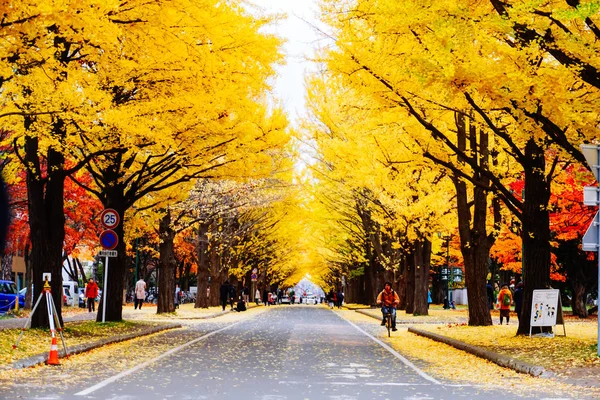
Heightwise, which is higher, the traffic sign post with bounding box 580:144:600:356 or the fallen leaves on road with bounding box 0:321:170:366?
the traffic sign post with bounding box 580:144:600:356

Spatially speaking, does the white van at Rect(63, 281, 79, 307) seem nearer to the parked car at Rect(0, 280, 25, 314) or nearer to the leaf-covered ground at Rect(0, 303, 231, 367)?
the parked car at Rect(0, 280, 25, 314)

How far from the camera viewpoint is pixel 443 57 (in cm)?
1495

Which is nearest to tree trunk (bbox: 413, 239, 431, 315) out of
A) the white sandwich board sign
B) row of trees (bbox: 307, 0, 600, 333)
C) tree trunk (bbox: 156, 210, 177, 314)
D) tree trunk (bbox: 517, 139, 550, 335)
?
tree trunk (bbox: 156, 210, 177, 314)

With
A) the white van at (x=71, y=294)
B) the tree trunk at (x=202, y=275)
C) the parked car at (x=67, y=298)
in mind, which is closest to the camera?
the tree trunk at (x=202, y=275)

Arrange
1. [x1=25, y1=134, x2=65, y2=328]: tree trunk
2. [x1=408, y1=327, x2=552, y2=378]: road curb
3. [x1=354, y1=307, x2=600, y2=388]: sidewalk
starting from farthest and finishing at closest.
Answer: [x1=25, y1=134, x2=65, y2=328]: tree trunk < [x1=408, y1=327, x2=552, y2=378]: road curb < [x1=354, y1=307, x2=600, y2=388]: sidewalk

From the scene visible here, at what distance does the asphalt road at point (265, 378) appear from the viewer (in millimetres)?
10336

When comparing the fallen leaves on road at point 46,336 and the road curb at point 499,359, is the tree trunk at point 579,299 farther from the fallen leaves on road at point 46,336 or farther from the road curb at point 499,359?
the fallen leaves on road at point 46,336

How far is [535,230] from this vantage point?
67.5 feet

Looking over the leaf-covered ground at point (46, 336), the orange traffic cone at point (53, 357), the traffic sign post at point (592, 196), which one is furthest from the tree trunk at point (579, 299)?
the orange traffic cone at point (53, 357)

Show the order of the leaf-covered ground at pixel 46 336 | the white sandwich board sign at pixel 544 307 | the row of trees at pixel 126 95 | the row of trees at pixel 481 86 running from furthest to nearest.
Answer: the white sandwich board sign at pixel 544 307 → the leaf-covered ground at pixel 46 336 → the row of trees at pixel 481 86 → the row of trees at pixel 126 95

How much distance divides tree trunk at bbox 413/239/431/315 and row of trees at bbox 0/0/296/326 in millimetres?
15959

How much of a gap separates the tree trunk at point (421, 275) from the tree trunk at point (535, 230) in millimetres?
19454

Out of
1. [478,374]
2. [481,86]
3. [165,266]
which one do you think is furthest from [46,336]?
[165,266]

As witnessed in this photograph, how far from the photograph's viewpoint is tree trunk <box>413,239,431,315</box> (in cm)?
4050
